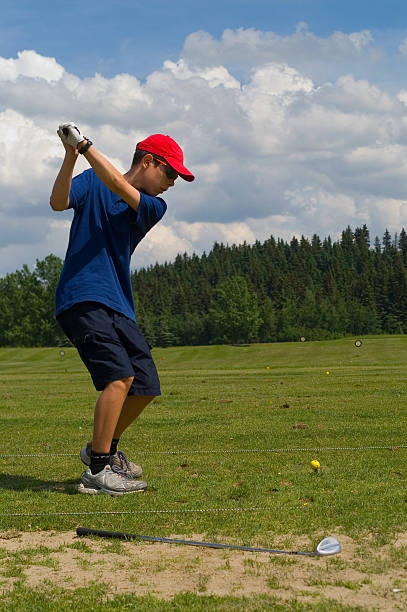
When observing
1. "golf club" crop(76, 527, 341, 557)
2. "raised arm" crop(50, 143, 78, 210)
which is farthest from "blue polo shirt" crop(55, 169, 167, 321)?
"golf club" crop(76, 527, 341, 557)

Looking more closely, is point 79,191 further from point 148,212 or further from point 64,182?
point 148,212

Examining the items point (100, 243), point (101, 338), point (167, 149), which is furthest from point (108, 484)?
point (167, 149)

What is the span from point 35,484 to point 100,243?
201 centimetres

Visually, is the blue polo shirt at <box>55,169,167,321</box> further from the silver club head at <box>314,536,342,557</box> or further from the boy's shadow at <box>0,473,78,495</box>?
the silver club head at <box>314,536,342,557</box>

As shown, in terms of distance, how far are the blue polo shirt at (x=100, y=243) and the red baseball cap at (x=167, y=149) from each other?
0.32 meters

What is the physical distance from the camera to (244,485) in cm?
527

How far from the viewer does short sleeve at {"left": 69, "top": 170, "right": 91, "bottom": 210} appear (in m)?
5.39

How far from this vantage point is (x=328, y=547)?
357 cm

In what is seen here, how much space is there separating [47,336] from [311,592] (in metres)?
97.4

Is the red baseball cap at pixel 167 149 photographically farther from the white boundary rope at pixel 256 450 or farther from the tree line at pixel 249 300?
the tree line at pixel 249 300

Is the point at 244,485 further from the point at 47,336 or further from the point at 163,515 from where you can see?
the point at 47,336

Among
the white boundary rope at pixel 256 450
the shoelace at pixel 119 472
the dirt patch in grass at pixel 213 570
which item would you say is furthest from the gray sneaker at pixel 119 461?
the dirt patch in grass at pixel 213 570

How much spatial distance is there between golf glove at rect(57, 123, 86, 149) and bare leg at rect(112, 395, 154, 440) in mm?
2046

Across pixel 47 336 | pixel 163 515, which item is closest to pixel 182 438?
pixel 163 515
